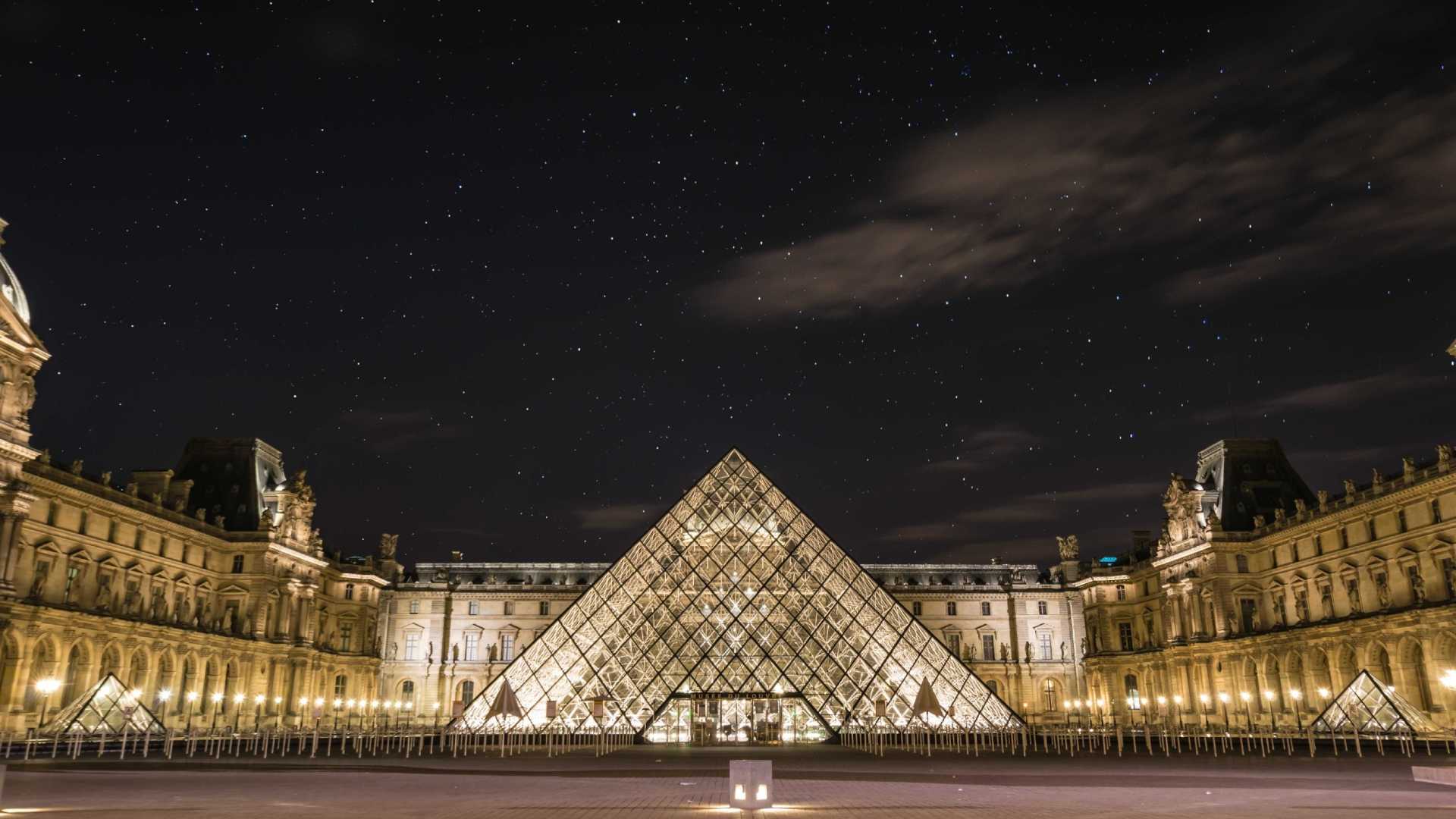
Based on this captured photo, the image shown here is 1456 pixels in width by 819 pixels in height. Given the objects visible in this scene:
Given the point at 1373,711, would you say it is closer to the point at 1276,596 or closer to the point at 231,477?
the point at 1276,596

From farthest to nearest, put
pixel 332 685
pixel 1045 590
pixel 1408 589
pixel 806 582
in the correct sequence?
pixel 1045 590
pixel 332 685
pixel 806 582
pixel 1408 589

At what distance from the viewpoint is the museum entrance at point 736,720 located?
101ft

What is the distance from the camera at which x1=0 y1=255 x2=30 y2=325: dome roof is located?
27.1 m

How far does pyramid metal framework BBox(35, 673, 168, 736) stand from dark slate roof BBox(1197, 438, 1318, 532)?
129ft

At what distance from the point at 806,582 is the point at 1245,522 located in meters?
21.2

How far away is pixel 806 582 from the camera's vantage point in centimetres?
3416

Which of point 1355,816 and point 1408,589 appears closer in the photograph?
point 1355,816

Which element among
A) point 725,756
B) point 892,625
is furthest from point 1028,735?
point 725,756

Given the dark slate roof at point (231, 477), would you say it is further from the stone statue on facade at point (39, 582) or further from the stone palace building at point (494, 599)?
the stone statue on facade at point (39, 582)

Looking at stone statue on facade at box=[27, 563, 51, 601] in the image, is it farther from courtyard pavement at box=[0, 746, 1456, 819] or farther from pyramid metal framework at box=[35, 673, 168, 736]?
courtyard pavement at box=[0, 746, 1456, 819]

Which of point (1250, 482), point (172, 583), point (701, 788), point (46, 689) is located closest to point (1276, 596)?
point (1250, 482)

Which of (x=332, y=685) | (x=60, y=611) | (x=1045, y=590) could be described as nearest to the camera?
(x=60, y=611)

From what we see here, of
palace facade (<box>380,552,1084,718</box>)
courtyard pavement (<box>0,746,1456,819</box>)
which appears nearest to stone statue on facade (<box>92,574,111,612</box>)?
courtyard pavement (<box>0,746,1456,819</box>)

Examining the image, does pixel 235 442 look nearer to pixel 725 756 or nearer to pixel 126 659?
pixel 126 659
